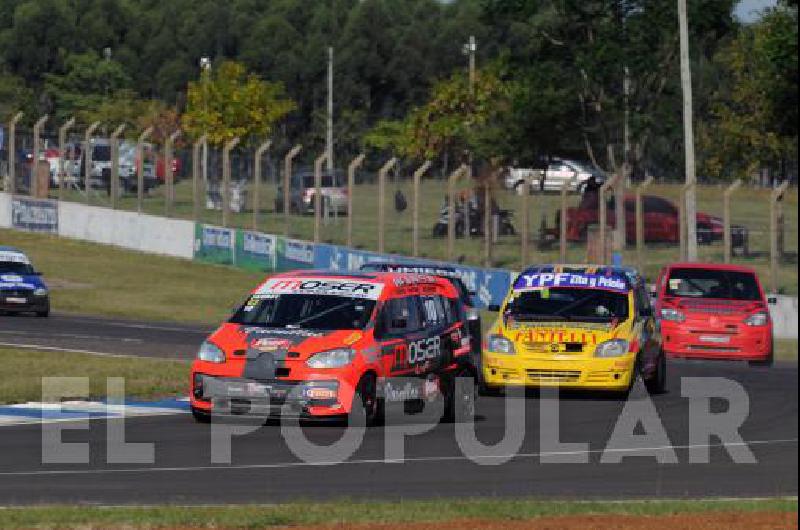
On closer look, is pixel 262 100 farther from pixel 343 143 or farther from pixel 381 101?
pixel 381 101

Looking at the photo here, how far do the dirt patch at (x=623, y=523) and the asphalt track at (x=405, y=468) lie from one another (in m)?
1.31

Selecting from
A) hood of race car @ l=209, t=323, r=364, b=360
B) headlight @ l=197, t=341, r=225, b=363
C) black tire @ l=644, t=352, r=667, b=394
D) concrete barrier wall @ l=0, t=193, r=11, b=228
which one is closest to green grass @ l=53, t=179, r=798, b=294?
concrete barrier wall @ l=0, t=193, r=11, b=228

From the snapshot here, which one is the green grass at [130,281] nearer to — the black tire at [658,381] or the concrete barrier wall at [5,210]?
the concrete barrier wall at [5,210]

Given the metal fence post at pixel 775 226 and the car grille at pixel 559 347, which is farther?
the metal fence post at pixel 775 226

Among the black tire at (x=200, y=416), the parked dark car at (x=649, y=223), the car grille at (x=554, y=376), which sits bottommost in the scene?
the black tire at (x=200, y=416)

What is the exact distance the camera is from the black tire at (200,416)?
18.4 metres

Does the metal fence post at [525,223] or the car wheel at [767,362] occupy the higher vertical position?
the metal fence post at [525,223]

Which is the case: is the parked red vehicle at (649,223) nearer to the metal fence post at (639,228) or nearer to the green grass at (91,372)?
the metal fence post at (639,228)

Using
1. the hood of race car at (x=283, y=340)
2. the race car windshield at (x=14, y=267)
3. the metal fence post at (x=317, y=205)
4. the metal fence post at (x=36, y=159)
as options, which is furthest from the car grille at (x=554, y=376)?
the metal fence post at (x=36, y=159)

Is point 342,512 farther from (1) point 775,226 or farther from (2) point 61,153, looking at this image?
(2) point 61,153

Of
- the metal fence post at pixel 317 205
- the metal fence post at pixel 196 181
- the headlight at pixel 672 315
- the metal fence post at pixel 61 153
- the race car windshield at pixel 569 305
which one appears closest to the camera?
the race car windshield at pixel 569 305

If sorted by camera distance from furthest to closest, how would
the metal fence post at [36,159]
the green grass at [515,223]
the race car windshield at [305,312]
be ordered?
1. the metal fence post at [36,159]
2. the green grass at [515,223]
3. the race car windshield at [305,312]

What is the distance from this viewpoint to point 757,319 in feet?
95.2

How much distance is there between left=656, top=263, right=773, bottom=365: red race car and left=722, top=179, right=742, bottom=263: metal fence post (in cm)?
664
